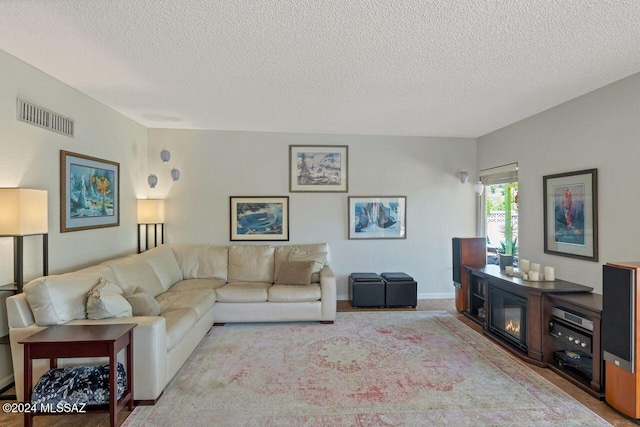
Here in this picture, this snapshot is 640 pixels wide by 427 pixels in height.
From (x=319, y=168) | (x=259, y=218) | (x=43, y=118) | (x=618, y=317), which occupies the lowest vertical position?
(x=618, y=317)

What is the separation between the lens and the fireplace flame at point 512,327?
3.55m

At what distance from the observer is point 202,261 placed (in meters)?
4.95

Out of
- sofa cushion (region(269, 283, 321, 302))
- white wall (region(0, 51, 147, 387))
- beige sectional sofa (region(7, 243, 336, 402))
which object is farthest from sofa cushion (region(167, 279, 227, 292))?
white wall (region(0, 51, 147, 387))

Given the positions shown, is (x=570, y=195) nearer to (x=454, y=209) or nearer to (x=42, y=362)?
(x=454, y=209)

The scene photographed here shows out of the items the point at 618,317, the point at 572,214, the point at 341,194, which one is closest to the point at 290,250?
the point at 341,194

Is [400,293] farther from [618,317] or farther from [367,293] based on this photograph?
[618,317]

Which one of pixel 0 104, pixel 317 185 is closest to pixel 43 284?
pixel 0 104

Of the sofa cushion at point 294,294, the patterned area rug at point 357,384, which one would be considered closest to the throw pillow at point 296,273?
the sofa cushion at point 294,294

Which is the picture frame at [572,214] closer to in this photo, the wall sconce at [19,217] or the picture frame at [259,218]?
the picture frame at [259,218]

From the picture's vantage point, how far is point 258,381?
2949 mm

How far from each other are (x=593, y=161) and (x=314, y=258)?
3505mm

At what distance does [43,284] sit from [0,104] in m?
1.51

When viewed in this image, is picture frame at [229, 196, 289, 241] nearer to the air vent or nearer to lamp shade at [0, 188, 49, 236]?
the air vent

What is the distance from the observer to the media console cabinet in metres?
2.80
